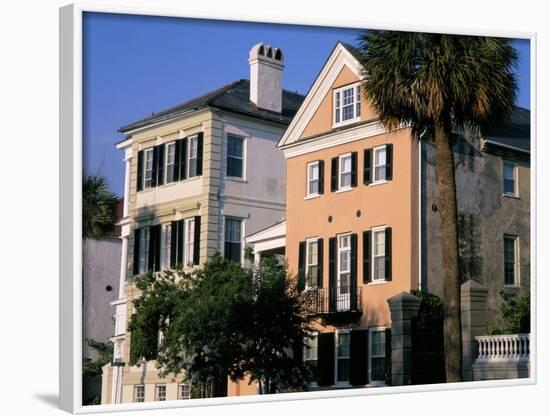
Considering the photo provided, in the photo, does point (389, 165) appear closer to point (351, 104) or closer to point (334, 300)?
point (351, 104)

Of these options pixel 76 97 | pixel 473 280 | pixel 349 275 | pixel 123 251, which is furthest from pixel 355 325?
pixel 76 97

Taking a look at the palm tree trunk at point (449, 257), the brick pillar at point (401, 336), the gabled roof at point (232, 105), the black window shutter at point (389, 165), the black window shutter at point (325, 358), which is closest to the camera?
the gabled roof at point (232, 105)

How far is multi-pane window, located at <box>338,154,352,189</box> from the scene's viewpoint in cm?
2525

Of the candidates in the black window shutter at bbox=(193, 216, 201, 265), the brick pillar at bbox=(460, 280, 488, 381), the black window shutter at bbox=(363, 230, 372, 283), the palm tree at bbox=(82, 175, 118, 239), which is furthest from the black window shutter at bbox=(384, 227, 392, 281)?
the palm tree at bbox=(82, 175, 118, 239)

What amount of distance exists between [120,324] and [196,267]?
1.94 meters

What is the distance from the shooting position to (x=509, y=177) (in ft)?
87.9

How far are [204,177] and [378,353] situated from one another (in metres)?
4.92

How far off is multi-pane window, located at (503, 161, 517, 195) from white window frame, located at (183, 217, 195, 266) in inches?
286

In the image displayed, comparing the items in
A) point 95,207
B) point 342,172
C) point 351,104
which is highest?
point 351,104

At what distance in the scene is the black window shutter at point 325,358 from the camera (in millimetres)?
23938

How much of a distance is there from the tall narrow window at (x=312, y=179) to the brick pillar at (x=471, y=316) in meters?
3.81

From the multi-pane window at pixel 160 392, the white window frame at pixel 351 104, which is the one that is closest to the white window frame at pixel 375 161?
the white window frame at pixel 351 104

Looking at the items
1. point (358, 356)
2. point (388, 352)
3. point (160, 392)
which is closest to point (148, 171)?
point (160, 392)

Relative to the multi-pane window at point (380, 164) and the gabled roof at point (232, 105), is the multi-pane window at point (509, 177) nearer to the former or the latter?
the multi-pane window at point (380, 164)
